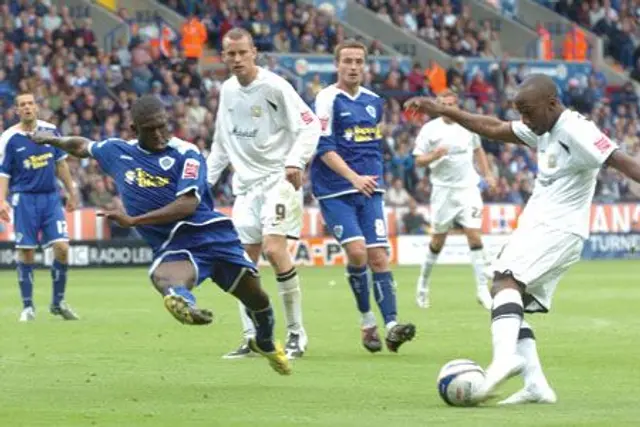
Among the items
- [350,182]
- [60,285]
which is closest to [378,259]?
[350,182]

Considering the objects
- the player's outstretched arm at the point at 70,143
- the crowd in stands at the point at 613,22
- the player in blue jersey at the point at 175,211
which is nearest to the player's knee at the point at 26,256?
the player's outstretched arm at the point at 70,143

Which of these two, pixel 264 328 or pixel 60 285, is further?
pixel 60 285

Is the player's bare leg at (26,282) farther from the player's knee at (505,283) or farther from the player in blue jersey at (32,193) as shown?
the player's knee at (505,283)

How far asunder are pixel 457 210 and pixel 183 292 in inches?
459

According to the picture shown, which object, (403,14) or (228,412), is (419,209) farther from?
(228,412)

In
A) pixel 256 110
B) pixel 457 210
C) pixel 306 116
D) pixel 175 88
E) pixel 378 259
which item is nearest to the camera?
pixel 306 116

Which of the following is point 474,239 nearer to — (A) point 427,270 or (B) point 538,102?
(A) point 427,270

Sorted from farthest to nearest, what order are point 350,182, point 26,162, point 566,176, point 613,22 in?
point 613,22, point 26,162, point 350,182, point 566,176

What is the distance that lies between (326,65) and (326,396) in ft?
99.0

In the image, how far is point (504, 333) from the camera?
9.75m

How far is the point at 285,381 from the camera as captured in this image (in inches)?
458

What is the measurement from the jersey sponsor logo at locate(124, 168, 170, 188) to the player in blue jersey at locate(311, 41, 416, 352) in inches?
122

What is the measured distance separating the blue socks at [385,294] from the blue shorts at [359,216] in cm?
29

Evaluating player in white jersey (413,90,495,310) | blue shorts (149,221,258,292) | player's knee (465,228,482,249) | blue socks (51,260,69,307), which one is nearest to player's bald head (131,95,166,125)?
blue shorts (149,221,258,292)
